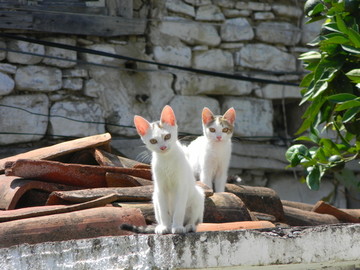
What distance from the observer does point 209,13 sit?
800 cm

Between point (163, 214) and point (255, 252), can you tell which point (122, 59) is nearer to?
point (163, 214)

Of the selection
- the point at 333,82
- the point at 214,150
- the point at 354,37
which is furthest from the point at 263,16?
the point at 354,37

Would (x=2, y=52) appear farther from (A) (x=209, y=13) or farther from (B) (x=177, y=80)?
(A) (x=209, y=13)

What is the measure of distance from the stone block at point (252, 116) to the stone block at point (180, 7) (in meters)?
0.97

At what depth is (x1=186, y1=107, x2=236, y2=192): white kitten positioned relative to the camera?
18.9ft

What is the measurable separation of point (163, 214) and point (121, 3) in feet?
13.8

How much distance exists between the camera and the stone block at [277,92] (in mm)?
8203

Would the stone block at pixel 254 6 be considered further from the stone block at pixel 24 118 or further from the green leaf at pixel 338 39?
the green leaf at pixel 338 39

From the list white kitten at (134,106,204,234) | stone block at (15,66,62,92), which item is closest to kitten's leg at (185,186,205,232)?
white kitten at (134,106,204,234)

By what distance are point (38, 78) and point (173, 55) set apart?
1.42m

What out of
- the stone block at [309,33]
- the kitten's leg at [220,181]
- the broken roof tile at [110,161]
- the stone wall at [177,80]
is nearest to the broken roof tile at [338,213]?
the kitten's leg at [220,181]

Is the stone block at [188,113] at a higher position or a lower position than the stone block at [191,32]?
lower

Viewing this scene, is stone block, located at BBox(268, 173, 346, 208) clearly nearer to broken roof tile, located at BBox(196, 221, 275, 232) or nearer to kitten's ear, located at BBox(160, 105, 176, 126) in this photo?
broken roof tile, located at BBox(196, 221, 275, 232)

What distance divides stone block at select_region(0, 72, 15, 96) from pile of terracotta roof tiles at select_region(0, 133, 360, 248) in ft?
7.07
